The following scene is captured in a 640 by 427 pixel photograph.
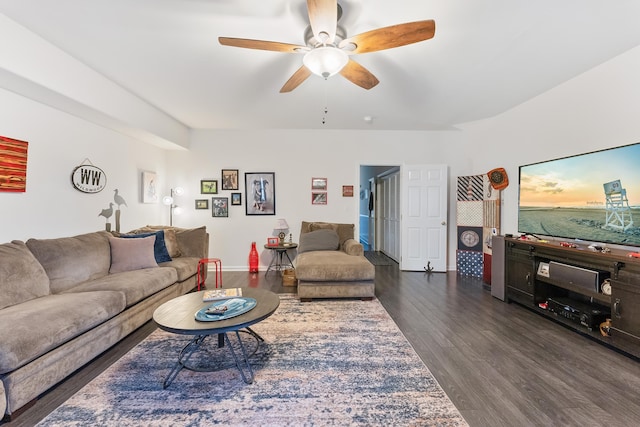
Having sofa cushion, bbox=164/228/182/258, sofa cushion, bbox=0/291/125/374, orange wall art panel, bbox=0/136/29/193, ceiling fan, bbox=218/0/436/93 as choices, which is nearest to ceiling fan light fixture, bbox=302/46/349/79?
ceiling fan, bbox=218/0/436/93

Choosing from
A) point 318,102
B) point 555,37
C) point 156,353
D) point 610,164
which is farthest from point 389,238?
point 156,353

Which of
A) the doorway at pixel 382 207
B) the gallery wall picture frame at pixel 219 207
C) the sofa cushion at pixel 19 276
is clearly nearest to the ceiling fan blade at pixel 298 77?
the sofa cushion at pixel 19 276

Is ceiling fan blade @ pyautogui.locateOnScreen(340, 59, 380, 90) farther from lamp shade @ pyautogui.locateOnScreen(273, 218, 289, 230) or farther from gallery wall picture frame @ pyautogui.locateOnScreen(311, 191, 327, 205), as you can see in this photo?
lamp shade @ pyautogui.locateOnScreen(273, 218, 289, 230)

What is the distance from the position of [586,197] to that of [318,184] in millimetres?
3699

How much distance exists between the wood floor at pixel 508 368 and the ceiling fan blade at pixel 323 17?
2527mm

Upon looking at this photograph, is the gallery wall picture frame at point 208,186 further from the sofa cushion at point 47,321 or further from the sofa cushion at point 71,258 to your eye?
the sofa cushion at point 47,321

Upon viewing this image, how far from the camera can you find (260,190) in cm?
517

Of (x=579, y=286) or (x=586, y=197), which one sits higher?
(x=586, y=197)

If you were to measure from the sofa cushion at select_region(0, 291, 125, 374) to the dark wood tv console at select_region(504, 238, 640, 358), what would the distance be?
4090mm

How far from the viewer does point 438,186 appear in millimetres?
5047

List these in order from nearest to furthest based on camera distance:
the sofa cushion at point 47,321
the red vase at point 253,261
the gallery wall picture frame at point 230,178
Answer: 1. the sofa cushion at point 47,321
2. the red vase at point 253,261
3. the gallery wall picture frame at point 230,178

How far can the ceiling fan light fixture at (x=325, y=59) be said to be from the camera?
6.29 feet

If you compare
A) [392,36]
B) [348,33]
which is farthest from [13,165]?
[392,36]

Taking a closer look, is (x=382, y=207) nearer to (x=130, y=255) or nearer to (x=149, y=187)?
(x=149, y=187)
